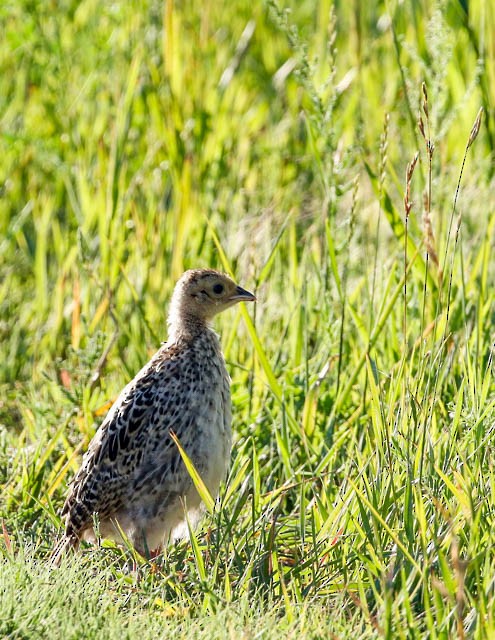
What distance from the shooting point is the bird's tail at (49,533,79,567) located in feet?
12.6

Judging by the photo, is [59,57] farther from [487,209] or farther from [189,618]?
[189,618]

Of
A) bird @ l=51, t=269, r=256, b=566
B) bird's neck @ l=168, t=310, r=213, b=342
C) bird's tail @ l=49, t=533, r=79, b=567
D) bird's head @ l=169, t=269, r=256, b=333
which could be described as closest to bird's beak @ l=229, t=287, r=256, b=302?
bird's head @ l=169, t=269, r=256, b=333

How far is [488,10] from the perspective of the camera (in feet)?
20.2

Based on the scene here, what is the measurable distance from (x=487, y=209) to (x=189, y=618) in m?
2.96

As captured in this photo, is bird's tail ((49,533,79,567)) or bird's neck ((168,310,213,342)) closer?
bird's tail ((49,533,79,567))

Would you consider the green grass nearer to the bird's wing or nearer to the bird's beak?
the bird's beak

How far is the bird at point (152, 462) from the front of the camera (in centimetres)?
426

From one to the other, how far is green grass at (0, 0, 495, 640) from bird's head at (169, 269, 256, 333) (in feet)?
0.34

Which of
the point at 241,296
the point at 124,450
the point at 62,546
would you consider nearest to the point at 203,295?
the point at 241,296

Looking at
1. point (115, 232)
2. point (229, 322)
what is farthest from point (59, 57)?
point (229, 322)

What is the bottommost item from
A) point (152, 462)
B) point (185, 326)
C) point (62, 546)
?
point (62, 546)

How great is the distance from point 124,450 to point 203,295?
0.84 m

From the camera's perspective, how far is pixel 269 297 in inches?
225

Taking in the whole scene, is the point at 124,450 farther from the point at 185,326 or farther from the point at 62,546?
the point at 185,326
